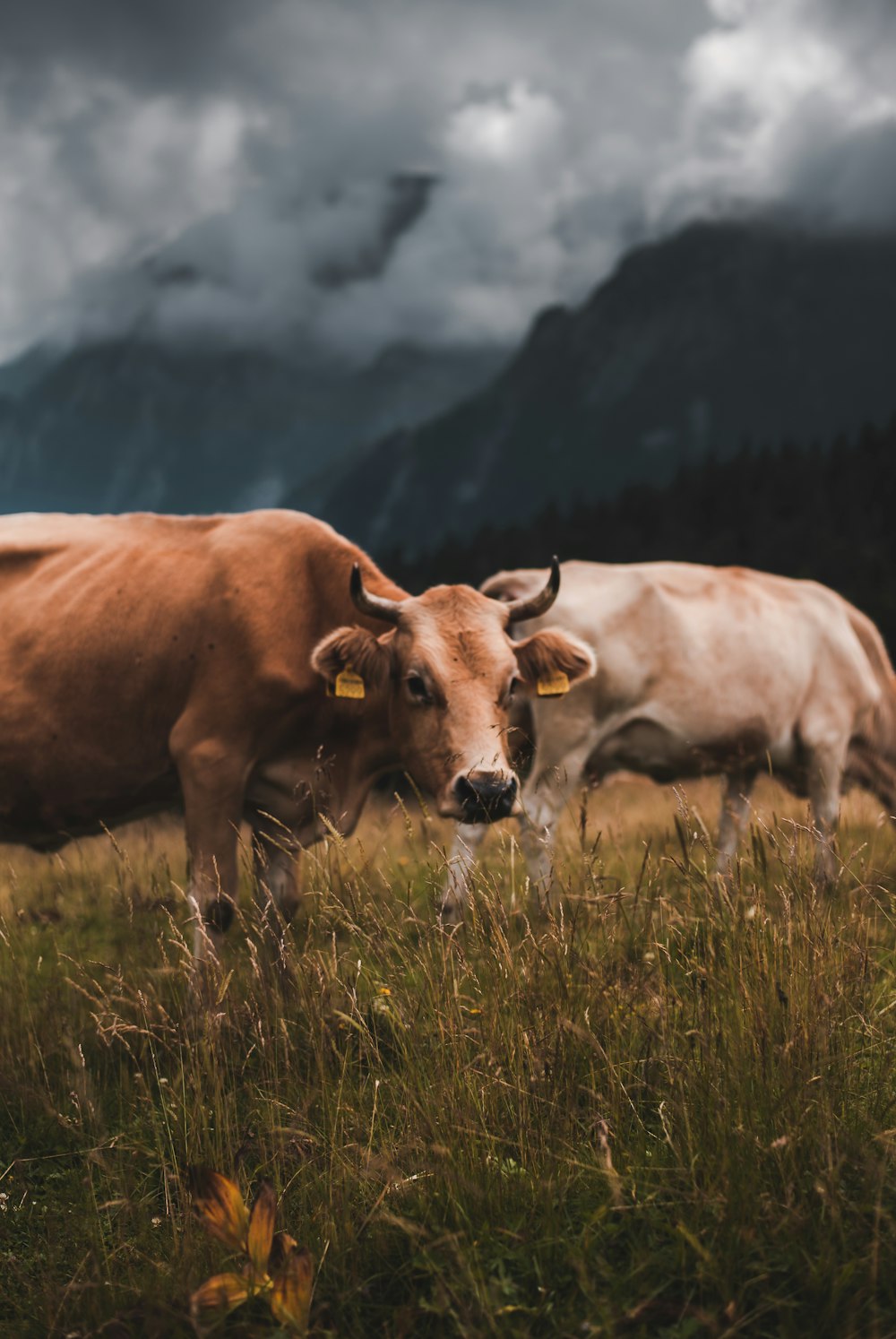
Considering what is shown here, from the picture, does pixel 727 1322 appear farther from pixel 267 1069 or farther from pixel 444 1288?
pixel 267 1069

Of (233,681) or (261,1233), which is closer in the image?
(261,1233)

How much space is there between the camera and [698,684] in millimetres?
8586

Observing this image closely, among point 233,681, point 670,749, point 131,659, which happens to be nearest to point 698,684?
point 670,749

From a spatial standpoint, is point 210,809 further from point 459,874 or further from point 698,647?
point 698,647

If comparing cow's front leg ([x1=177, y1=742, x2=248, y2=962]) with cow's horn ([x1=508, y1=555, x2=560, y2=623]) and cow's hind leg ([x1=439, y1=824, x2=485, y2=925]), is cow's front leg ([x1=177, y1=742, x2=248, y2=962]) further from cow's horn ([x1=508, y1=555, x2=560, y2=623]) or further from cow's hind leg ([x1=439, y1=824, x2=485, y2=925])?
cow's horn ([x1=508, y1=555, x2=560, y2=623])

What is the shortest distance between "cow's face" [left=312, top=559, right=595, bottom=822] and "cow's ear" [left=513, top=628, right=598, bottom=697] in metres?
0.26

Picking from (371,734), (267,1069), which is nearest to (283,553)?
(371,734)

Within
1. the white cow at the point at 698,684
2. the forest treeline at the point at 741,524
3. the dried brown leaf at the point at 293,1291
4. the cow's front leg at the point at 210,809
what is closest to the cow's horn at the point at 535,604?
the cow's front leg at the point at 210,809

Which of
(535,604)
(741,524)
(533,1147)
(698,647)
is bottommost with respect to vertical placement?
(741,524)

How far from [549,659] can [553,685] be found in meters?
0.15

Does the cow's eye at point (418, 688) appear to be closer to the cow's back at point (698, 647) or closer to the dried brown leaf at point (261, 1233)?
the dried brown leaf at point (261, 1233)

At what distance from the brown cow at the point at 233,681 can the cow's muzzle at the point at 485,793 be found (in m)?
0.24

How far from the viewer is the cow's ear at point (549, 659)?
239 inches

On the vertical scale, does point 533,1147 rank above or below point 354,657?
below
